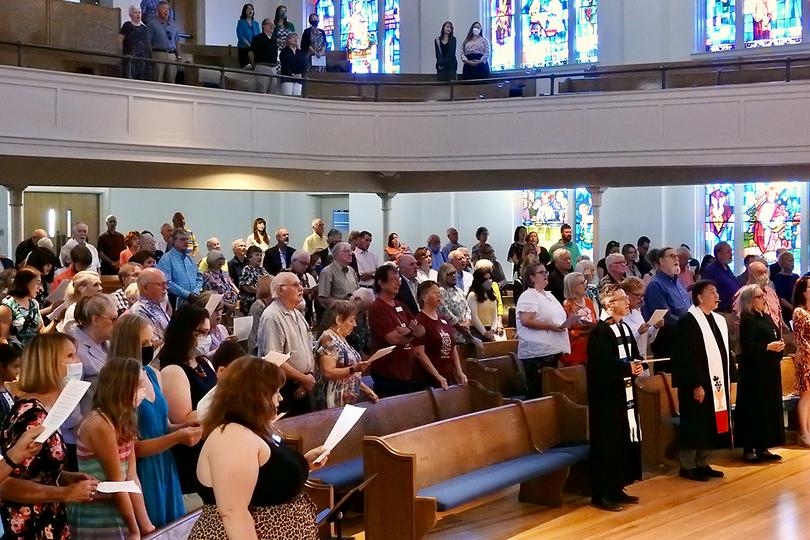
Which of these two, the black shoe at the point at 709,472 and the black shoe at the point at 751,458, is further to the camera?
the black shoe at the point at 751,458

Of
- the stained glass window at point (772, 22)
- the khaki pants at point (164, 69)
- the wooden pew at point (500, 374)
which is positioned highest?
the stained glass window at point (772, 22)

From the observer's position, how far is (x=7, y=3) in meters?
11.1

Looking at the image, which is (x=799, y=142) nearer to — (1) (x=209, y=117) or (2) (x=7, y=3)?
(1) (x=209, y=117)

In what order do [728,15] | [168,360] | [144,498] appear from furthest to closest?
[728,15], [168,360], [144,498]

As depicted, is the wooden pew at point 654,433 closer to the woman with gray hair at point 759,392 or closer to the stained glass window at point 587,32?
the woman with gray hair at point 759,392

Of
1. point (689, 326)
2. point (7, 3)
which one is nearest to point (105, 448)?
point (689, 326)

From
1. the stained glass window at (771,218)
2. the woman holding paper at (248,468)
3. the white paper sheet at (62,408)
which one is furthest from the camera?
the stained glass window at (771,218)

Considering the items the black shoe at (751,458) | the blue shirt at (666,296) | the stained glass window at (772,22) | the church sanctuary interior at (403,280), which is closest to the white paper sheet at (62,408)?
the church sanctuary interior at (403,280)

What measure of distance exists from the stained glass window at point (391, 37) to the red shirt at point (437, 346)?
13435 millimetres

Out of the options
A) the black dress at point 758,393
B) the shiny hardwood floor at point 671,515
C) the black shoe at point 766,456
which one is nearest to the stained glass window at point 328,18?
the black dress at point 758,393

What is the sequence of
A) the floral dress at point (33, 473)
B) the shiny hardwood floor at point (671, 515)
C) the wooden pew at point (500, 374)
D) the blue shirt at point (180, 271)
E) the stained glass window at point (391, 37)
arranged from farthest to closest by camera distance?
the stained glass window at point (391, 37) → the blue shirt at point (180, 271) → the wooden pew at point (500, 374) → the shiny hardwood floor at point (671, 515) → the floral dress at point (33, 473)

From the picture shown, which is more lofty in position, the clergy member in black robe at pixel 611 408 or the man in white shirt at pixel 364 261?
the man in white shirt at pixel 364 261

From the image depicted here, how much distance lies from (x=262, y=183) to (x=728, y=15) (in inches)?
325

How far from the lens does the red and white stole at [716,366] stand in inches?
286
